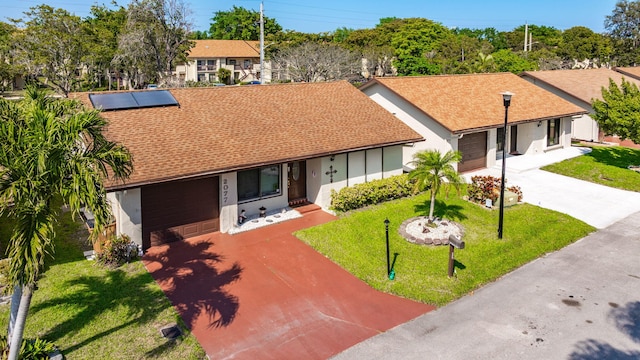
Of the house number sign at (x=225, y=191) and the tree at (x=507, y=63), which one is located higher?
the tree at (x=507, y=63)

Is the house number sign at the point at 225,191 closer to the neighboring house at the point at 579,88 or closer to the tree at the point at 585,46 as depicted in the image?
the neighboring house at the point at 579,88

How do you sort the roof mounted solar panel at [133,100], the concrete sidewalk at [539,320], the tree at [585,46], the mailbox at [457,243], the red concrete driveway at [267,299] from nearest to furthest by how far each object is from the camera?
the concrete sidewalk at [539,320]
the red concrete driveway at [267,299]
the mailbox at [457,243]
the roof mounted solar panel at [133,100]
the tree at [585,46]

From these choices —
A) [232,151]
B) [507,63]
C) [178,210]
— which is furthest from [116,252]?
[507,63]

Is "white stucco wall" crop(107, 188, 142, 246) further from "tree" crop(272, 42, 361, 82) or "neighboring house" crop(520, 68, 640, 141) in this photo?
"tree" crop(272, 42, 361, 82)

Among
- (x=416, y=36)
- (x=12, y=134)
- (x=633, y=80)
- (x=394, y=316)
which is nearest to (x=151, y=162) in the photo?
(x=12, y=134)

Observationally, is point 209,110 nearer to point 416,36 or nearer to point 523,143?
point 523,143

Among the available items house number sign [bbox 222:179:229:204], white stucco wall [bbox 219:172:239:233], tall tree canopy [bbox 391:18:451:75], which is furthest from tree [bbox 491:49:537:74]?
house number sign [bbox 222:179:229:204]

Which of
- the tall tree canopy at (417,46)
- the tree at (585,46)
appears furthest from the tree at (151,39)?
the tree at (585,46)
